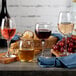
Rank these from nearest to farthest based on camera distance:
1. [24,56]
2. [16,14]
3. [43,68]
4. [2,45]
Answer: [43,68]
[24,56]
[2,45]
[16,14]

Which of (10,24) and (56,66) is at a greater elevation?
(10,24)

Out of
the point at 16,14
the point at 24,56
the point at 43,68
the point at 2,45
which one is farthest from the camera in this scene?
the point at 16,14

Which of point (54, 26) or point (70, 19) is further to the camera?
point (54, 26)

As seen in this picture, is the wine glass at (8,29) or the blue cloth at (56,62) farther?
the wine glass at (8,29)

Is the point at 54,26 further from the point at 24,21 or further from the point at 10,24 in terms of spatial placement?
the point at 10,24

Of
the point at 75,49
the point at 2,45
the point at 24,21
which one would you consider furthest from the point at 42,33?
the point at 24,21

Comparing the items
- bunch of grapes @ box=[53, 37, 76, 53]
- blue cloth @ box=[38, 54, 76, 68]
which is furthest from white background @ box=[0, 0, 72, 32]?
blue cloth @ box=[38, 54, 76, 68]

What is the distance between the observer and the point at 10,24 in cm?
124

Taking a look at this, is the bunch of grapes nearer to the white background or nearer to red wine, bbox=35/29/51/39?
red wine, bbox=35/29/51/39

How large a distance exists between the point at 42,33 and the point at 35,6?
5.93 feet

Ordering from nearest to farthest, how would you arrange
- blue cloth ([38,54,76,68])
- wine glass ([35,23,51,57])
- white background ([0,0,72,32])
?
blue cloth ([38,54,76,68]) → wine glass ([35,23,51,57]) → white background ([0,0,72,32])

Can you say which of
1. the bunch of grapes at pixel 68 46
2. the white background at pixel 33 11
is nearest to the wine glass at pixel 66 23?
the bunch of grapes at pixel 68 46

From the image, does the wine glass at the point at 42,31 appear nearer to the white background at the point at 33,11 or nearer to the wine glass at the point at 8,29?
the wine glass at the point at 8,29

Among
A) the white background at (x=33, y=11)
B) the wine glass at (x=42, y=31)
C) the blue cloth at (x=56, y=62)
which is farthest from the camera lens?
the white background at (x=33, y=11)
